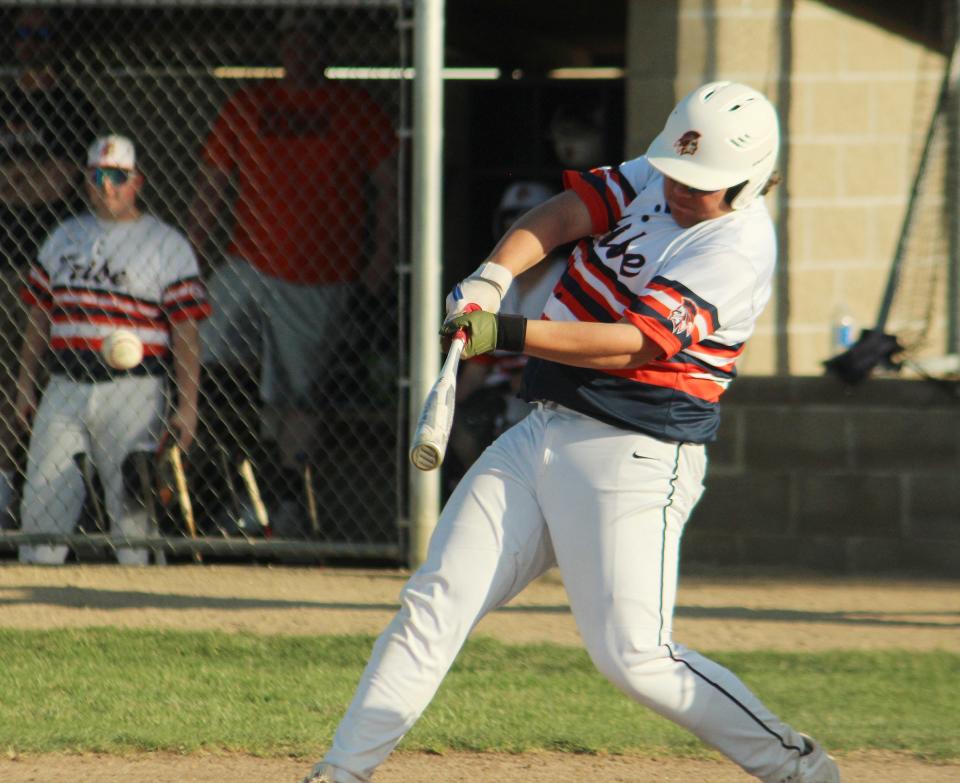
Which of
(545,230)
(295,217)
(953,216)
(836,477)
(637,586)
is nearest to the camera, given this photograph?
(637,586)

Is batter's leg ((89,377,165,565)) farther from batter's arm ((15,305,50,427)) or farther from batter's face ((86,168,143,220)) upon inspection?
batter's face ((86,168,143,220))

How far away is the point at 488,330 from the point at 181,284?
11.6ft

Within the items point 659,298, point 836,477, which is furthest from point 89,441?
point 659,298

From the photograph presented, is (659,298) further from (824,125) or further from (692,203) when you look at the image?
(824,125)

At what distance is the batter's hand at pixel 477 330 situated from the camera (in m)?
3.09

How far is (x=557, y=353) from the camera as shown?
10.3 ft

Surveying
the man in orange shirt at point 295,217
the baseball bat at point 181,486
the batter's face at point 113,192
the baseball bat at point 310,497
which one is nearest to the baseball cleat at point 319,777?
the baseball bat at point 181,486

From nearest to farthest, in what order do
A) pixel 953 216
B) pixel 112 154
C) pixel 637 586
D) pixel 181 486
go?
pixel 637 586 → pixel 112 154 → pixel 181 486 → pixel 953 216

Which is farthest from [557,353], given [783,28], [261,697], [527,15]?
[527,15]

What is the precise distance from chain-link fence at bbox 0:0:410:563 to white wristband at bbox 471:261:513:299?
301 cm

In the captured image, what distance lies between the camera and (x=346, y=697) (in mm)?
4656

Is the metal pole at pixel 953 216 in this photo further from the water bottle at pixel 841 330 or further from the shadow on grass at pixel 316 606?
the shadow on grass at pixel 316 606

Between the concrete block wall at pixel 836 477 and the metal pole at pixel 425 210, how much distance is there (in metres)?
1.46

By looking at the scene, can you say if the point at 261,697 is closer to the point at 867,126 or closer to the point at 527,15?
the point at 867,126
